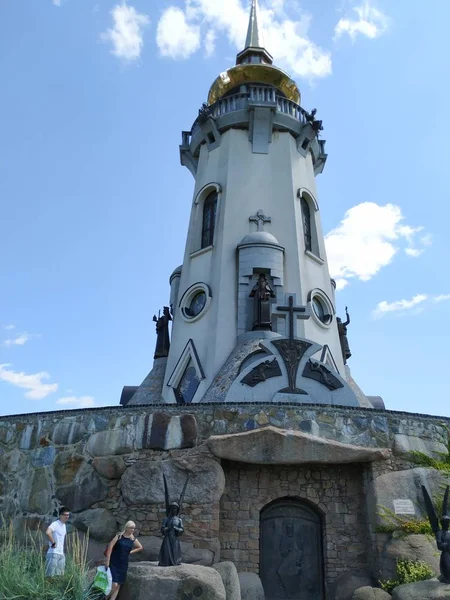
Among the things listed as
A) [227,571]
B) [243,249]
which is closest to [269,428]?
[227,571]

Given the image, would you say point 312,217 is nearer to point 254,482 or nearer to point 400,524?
point 254,482

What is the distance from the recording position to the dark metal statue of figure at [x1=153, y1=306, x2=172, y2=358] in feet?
68.1

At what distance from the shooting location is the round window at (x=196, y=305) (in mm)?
18375

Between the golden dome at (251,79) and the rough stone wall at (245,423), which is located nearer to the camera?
the rough stone wall at (245,423)

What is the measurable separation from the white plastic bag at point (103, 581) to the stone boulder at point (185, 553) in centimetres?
234

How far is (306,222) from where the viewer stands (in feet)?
67.3

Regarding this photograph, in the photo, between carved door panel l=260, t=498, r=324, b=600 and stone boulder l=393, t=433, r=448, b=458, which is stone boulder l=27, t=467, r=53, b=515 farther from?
stone boulder l=393, t=433, r=448, b=458

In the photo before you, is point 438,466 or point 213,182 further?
point 213,182

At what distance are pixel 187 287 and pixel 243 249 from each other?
2567mm

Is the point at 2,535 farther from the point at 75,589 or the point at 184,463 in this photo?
the point at 75,589

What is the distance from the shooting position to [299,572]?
9.48m

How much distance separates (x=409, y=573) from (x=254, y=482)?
8.87ft

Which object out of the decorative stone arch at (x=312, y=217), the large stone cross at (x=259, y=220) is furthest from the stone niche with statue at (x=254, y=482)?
the decorative stone arch at (x=312, y=217)

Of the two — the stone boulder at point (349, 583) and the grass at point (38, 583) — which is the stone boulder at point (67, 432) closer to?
the grass at point (38, 583)
